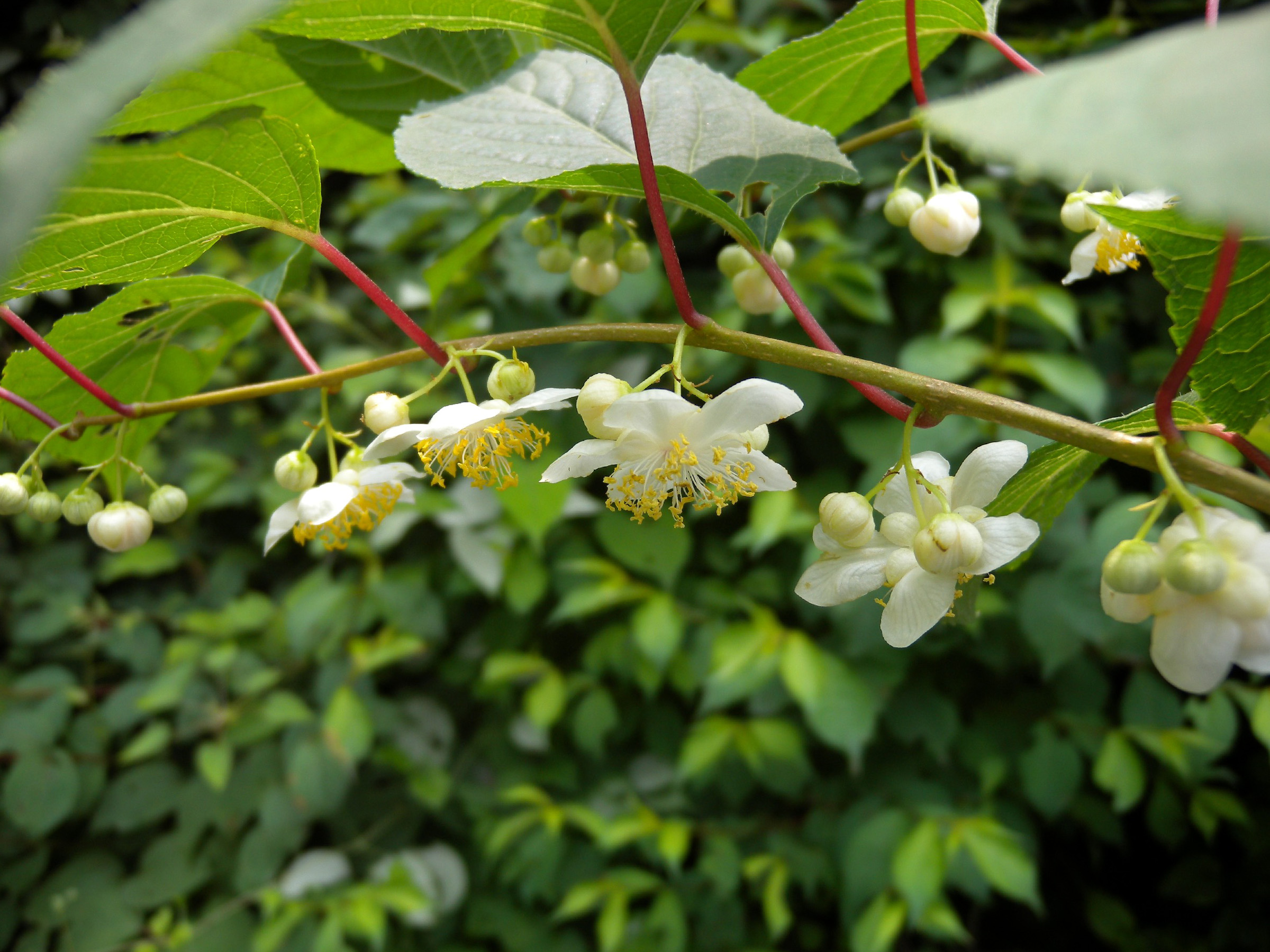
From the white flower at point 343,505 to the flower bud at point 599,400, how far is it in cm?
10

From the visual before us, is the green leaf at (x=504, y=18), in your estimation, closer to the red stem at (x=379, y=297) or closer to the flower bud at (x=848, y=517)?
the red stem at (x=379, y=297)

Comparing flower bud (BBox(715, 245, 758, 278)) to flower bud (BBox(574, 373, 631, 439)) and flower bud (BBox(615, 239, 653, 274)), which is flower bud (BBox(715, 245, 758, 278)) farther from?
flower bud (BBox(574, 373, 631, 439))

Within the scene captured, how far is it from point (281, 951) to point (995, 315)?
140cm

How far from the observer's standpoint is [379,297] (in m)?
0.41

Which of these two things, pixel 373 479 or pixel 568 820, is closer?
pixel 373 479

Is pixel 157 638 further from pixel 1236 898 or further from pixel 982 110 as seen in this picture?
pixel 1236 898

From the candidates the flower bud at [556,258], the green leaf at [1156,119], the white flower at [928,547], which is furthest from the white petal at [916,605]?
the flower bud at [556,258]

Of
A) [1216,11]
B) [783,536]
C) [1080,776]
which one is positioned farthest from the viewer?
[783,536]

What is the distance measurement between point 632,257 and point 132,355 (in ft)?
1.03

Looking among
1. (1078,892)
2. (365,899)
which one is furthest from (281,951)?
(1078,892)

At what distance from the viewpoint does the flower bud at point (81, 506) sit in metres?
0.50

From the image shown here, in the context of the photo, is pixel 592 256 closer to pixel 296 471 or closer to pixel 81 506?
pixel 296 471

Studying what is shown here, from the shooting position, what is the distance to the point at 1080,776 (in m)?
1.13

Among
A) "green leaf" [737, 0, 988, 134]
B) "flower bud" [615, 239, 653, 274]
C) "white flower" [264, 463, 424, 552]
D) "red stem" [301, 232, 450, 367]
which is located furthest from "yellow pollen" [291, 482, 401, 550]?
"green leaf" [737, 0, 988, 134]
